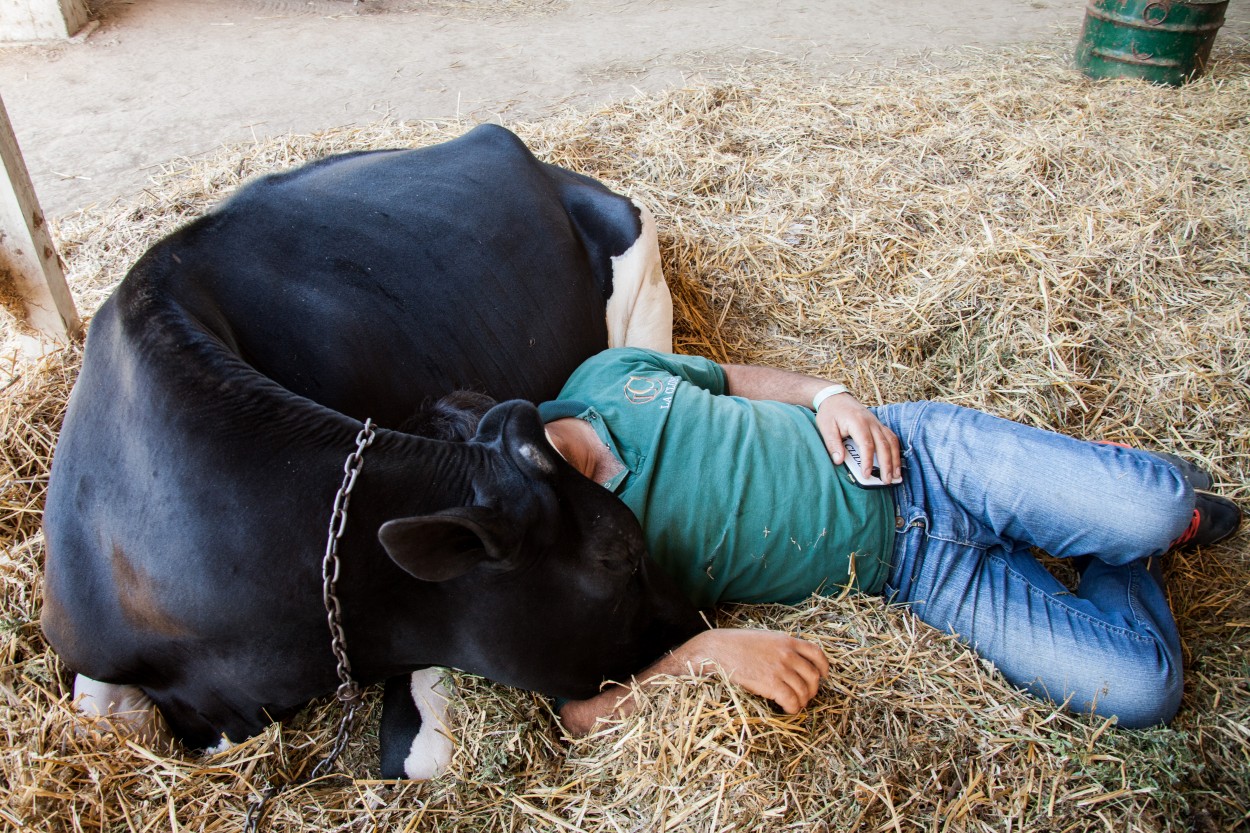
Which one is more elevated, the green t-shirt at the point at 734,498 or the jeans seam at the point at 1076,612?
the green t-shirt at the point at 734,498

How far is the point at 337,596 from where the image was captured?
1.80m

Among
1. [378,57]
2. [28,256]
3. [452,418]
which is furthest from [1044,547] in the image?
[378,57]

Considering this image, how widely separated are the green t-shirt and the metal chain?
2.09 ft

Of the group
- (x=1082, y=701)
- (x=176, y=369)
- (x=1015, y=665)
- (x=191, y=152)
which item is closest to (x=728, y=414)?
(x=1015, y=665)

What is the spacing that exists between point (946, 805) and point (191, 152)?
15.8 feet

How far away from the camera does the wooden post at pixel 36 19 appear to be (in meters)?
6.50

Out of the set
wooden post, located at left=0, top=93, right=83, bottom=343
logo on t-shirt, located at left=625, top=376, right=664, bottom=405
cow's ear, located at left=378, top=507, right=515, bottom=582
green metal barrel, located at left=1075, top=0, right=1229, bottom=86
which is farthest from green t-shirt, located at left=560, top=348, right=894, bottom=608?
green metal barrel, located at left=1075, top=0, right=1229, bottom=86

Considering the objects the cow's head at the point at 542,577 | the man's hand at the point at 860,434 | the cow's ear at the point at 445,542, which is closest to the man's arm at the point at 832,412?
the man's hand at the point at 860,434

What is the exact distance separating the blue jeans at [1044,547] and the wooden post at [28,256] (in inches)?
103

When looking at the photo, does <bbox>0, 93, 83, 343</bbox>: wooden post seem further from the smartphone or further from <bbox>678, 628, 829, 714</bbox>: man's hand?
the smartphone

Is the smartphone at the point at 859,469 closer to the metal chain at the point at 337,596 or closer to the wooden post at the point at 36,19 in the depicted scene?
the metal chain at the point at 337,596

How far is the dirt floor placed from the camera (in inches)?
209

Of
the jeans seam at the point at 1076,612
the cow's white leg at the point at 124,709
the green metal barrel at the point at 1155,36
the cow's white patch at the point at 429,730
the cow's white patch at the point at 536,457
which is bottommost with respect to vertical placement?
the cow's white patch at the point at 429,730

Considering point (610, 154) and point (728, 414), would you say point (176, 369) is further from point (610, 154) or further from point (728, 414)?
point (610, 154)
